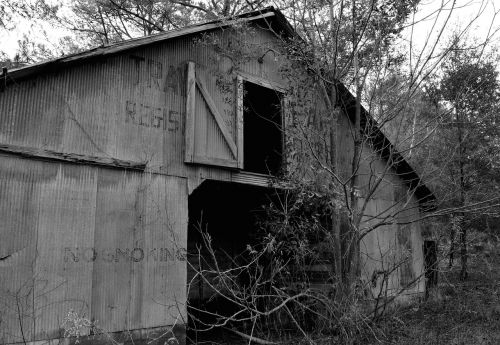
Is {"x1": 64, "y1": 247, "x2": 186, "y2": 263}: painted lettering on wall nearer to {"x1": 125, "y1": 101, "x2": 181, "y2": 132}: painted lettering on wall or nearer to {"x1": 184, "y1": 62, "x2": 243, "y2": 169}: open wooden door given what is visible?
{"x1": 184, "y1": 62, "x2": 243, "y2": 169}: open wooden door

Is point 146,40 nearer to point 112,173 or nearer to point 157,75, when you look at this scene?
point 157,75

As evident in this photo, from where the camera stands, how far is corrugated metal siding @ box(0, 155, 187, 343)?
5777mm

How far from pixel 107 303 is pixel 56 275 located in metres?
0.91

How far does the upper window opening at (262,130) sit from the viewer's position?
10227mm

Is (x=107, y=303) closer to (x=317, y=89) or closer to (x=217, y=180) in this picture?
(x=217, y=180)

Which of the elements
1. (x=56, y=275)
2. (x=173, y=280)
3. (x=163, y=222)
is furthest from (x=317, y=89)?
(x=56, y=275)

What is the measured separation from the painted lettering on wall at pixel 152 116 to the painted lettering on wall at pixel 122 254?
2.16 meters

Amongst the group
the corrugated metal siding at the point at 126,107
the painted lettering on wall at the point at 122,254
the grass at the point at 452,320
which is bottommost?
the grass at the point at 452,320

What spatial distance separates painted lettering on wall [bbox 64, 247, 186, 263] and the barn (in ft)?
0.05

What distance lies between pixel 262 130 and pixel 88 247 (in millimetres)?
6450

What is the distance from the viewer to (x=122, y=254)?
22.3 feet

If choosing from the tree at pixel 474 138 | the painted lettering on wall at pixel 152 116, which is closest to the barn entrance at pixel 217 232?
the painted lettering on wall at pixel 152 116

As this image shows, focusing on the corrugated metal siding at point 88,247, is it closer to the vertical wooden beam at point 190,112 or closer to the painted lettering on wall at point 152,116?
the vertical wooden beam at point 190,112

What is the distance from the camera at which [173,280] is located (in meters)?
7.36
